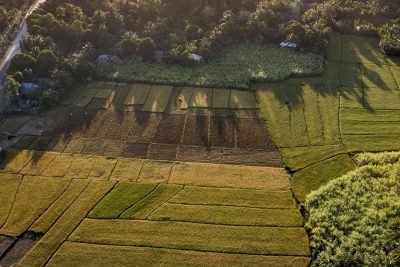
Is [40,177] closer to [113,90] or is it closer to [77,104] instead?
[77,104]

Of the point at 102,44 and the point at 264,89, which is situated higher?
the point at 102,44

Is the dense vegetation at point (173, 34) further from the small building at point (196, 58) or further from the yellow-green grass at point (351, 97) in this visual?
the yellow-green grass at point (351, 97)

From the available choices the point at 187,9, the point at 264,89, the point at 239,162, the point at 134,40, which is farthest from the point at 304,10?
the point at 239,162

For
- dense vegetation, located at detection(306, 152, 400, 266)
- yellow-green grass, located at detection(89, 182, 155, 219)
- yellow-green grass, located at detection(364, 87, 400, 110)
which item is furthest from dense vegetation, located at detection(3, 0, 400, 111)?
dense vegetation, located at detection(306, 152, 400, 266)

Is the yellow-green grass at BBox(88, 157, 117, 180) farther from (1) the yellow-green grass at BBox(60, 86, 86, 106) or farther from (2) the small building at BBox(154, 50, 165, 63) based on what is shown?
(2) the small building at BBox(154, 50, 165, 63)

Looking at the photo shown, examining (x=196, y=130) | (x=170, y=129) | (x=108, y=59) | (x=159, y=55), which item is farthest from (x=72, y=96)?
(x=196, y=130)

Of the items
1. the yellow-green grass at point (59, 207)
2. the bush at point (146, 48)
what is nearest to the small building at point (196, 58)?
the bush at point (146, 48)
